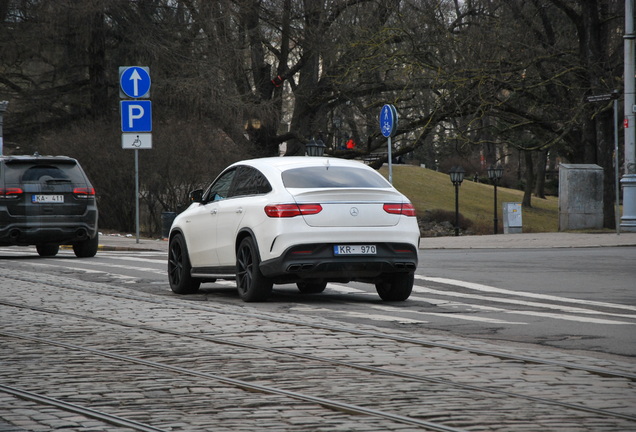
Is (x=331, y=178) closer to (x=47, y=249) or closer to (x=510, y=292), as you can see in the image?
(x=510, y=292)

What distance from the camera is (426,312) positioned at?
1165cm

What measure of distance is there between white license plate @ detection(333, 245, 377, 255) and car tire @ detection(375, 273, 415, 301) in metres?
0.76

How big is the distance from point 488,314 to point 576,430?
580cm

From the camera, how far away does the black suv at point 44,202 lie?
20406 millimetres

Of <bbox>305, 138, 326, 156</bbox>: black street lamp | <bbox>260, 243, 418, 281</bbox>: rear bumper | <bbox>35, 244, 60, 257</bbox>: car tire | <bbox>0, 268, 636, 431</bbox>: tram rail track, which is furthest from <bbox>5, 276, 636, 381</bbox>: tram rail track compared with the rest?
<bbox>305, 138, 326, 156</bbox>: black street lamp

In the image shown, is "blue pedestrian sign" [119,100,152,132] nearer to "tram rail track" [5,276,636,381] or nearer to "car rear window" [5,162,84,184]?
"car rear window" [5,162,84,184]

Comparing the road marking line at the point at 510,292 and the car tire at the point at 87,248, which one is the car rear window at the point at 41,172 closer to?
the car tire at the point at 87,248

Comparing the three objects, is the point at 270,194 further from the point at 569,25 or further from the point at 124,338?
the point at 569,25

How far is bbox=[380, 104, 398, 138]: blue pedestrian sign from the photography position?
22.5 m

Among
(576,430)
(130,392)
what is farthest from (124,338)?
(576,430)

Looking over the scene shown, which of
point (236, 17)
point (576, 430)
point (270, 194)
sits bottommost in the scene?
point (576, 430)

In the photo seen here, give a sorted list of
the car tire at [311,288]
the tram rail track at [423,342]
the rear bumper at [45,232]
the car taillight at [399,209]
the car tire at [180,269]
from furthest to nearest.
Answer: the rear bumper at [45,232]
the car tire at [311,288]
the car tire at [180,269]
the car taillight at [399,209]
the tram rail track at [423,342]

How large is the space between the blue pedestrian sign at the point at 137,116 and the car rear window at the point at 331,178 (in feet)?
42.1

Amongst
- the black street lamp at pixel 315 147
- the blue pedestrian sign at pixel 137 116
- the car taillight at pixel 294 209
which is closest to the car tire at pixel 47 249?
the blue pedestrian sign at pixel 137 116
